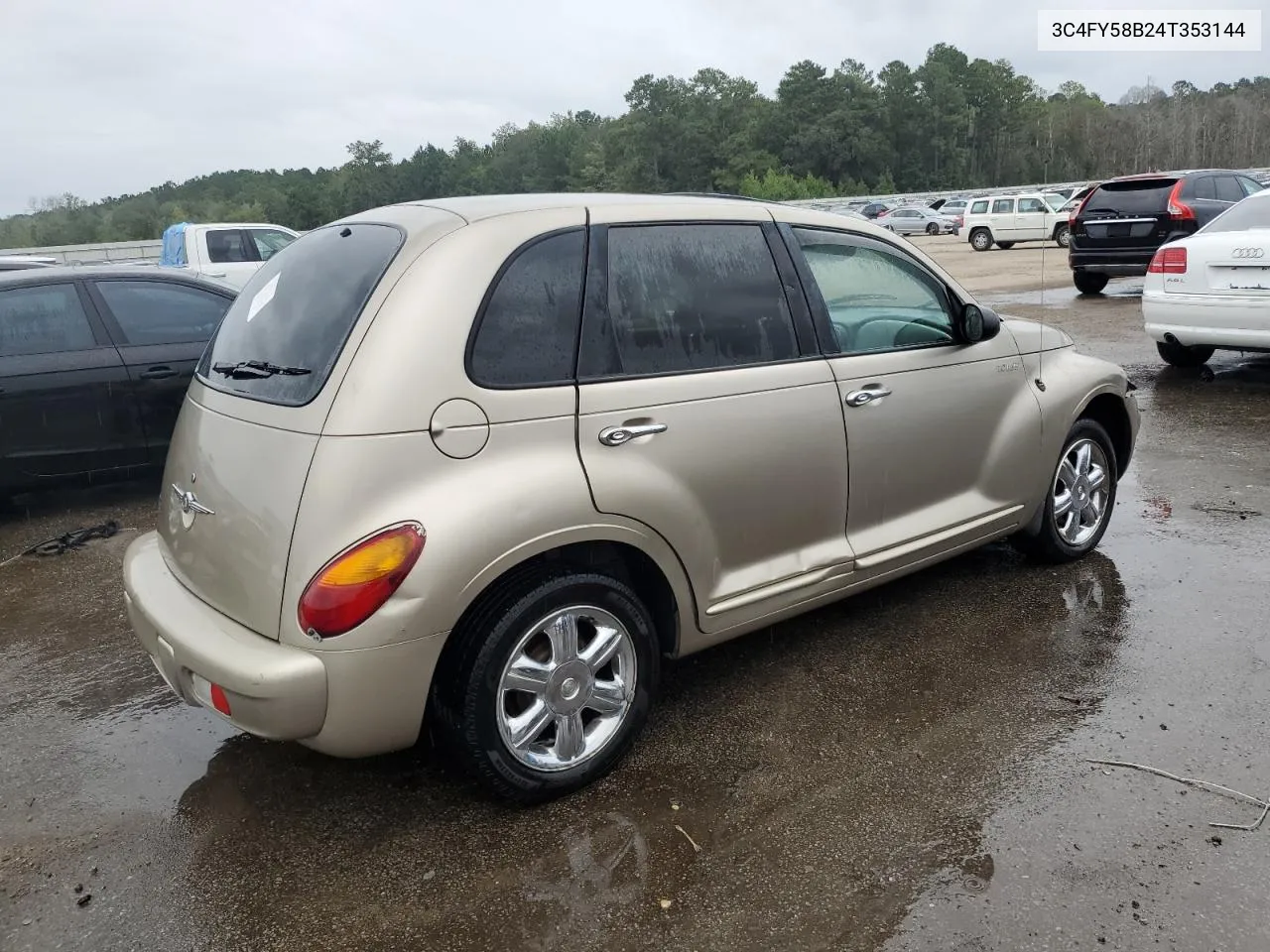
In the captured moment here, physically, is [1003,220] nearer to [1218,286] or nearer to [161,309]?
[1218,286]

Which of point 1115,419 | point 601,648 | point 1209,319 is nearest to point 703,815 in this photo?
point 601,648

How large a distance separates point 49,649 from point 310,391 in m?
2.42

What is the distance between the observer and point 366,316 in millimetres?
2740

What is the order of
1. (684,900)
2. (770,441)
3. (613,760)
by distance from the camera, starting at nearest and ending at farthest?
(684,900)
(613,760)
(770,441)

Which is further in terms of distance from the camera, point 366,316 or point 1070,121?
point 1070,121

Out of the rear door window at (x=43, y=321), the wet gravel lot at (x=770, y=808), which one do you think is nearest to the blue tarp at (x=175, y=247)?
the rear door window at (x=43, y=321)

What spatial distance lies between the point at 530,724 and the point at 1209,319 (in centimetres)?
730

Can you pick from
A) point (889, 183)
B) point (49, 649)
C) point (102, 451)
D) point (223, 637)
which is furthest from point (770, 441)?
point (889, 183)

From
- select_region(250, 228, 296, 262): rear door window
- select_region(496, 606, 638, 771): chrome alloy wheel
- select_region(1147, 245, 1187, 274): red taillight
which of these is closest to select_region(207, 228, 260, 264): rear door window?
select_region(250, 228, 296, 262): rear door window

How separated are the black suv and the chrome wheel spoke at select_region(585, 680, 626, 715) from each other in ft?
41.7

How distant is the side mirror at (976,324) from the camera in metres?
3.99

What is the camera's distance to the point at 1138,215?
534 inches

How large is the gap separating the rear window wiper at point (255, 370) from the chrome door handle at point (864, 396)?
185 centimetres

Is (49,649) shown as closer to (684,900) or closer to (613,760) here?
(613,760)
